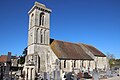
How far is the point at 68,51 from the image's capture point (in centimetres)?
3512

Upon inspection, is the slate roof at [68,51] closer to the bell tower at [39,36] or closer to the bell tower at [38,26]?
the bell tower at [39,36]

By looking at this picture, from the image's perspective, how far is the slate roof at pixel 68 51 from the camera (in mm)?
32450

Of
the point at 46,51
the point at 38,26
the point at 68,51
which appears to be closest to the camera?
the point at 38,26

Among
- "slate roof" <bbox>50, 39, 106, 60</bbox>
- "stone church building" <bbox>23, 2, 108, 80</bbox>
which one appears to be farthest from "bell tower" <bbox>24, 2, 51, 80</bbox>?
"slate roof" <bbox>50, 39, 106, 60</bbox>

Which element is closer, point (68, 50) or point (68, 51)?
point (68, 51)

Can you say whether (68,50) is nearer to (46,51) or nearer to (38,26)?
(46,51)

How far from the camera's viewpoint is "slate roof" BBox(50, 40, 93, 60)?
32450 millimetres

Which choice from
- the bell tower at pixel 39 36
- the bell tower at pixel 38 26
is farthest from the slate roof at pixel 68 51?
the bell tower at pixel 38 26

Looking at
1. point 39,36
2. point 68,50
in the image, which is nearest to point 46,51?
point 39,36

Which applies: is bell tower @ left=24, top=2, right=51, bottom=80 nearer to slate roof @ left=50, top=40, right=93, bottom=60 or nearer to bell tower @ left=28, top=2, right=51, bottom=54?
bell tower @ left=28, top=2, right=51, bottom=54

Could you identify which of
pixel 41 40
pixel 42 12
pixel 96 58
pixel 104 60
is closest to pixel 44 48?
pixel 41 40

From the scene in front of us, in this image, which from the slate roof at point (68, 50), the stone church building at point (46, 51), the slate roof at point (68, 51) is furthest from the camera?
the slate roof at point (68, 50)

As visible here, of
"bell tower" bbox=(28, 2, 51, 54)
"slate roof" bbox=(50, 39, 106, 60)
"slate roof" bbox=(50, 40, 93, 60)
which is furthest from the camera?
"slate roof" bbox=(50, 39, 106, 60)

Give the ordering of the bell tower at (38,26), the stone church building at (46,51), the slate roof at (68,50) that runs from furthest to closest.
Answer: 1. the slate roof at (68,50)
2. the bell tower at (38,26)
3. the stone church building at (46,51)
